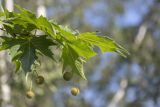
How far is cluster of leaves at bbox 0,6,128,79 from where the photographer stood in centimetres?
207

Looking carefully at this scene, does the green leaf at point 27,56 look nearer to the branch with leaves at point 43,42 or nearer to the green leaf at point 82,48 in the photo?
the branch with leaves at point 43,42

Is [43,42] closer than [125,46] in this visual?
Yes

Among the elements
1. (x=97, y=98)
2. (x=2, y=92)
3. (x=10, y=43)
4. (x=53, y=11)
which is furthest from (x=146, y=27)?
(x=10, y=43)

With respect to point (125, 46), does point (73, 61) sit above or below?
below

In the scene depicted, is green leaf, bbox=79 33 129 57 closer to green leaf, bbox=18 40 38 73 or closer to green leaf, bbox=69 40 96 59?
green leaf, bbox=69 40 96 59

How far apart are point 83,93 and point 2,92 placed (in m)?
13.6

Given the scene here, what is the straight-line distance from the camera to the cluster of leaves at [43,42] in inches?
81.4

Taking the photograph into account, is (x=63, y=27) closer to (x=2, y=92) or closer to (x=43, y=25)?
(x=43, y=25)

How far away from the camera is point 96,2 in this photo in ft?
70.2

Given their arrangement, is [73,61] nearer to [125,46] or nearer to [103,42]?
[103,42]

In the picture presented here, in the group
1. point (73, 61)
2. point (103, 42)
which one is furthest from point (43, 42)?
point (103, 42)

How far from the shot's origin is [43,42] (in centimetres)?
217

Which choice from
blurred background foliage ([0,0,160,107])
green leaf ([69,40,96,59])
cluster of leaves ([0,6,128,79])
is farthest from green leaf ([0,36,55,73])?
blurred background foliage ([0,0,160,107])

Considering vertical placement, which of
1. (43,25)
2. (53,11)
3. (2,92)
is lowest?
(43,25)
